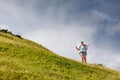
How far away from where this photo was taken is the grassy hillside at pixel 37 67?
93.1 feet

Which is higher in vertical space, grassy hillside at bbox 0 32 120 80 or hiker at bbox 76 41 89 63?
hiker at bbox 76 41 89 63

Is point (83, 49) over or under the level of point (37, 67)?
over

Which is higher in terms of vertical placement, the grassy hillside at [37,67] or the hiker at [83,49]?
the hiker at [83,49]

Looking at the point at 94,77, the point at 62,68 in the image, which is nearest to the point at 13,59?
the point at 62,68

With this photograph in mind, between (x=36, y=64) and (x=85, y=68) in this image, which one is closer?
(x=36, y=64)

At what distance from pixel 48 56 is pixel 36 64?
473 centimetres

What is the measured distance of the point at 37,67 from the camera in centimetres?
3350

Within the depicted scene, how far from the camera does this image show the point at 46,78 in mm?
28375

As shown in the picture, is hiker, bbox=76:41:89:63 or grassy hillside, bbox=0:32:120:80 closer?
grassy hillside, bbox=0:32:120:80

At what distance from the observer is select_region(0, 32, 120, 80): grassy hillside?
93.1 ft

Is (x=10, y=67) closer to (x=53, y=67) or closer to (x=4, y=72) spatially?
(x=4, y=72)

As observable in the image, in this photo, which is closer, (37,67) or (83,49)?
(37,67)

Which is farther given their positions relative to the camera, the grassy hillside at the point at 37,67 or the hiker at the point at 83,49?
the hiker at the point at 83,49

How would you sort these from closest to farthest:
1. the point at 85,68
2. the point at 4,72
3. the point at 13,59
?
the point at 4,72, the point at 13,59, the point at 85,68
